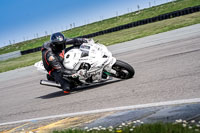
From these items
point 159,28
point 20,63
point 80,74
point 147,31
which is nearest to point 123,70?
point 80,74

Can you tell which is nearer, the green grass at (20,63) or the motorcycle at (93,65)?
the motorcycle at (93,65)

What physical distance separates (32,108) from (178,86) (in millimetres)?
3614

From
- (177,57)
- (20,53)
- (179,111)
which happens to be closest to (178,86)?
(179,111)

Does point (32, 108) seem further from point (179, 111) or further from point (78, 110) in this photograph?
point (179, 111)

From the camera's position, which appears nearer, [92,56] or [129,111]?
[129,111]

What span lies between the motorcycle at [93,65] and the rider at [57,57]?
131 millimetres

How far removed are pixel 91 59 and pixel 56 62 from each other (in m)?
0.91

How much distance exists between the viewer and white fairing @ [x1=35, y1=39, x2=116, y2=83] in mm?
8430

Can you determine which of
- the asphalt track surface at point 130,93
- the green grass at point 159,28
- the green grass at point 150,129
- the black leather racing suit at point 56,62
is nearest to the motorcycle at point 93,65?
the black leather racing suit at point 56,62

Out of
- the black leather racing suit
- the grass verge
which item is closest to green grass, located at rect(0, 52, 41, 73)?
the grass verge

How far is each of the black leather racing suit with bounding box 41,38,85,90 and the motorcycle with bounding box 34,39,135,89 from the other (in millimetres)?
123

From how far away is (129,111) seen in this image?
17.9 ft

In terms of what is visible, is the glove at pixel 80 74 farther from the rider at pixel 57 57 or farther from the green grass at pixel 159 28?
the green grass at pixel 159 28

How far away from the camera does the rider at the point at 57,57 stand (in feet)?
28.2
